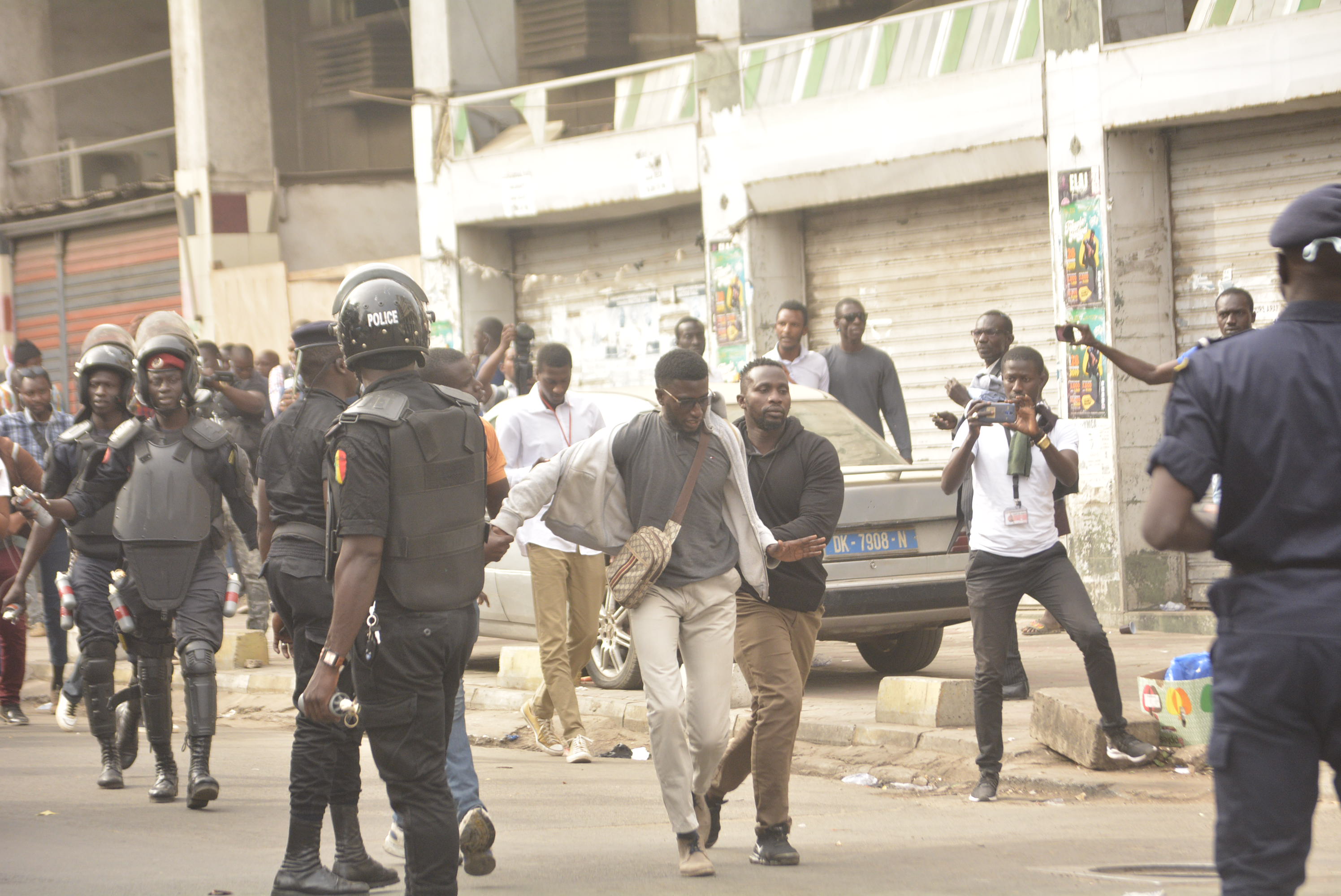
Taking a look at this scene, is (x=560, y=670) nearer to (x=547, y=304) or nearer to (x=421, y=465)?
(x=421, y=465)

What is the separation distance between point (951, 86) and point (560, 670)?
22.8 feet

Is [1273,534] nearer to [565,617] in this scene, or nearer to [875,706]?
[565,617]

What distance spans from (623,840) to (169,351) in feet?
9.45

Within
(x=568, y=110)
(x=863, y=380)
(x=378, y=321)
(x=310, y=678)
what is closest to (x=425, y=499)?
(x=378, y=321)

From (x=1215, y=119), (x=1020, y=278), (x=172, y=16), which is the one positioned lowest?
(x=1020, y=278)

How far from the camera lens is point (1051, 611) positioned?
23.5ft

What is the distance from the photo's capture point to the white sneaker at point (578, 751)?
26.8 ft

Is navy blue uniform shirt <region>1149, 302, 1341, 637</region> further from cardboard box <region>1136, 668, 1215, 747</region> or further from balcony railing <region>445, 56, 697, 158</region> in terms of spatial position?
balcony railing <region>445, 56, 697, 158</region>

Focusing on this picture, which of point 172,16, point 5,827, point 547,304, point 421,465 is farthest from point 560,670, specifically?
point 172,16

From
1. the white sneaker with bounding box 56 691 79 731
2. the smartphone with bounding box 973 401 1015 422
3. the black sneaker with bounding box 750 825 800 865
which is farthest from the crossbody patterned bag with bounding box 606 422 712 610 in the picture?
the white sneaker with bounding box 56 691 79 731

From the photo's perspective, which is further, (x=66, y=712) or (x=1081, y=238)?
(x=1081, y=238)

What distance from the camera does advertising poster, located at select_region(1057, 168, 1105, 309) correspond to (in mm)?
12164

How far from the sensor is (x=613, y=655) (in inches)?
378

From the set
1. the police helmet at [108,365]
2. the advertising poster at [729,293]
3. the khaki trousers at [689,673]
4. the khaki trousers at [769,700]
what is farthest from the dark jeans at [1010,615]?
the advertising poster at [729,293]
